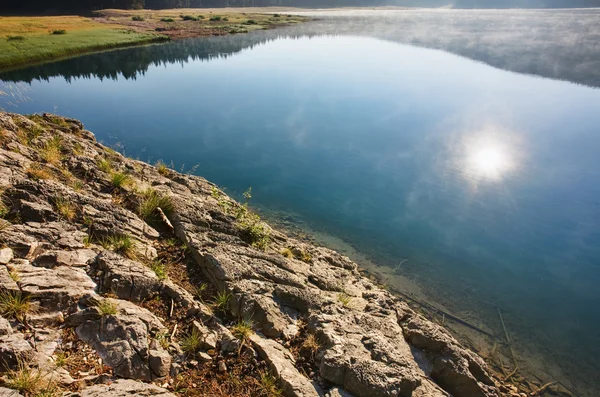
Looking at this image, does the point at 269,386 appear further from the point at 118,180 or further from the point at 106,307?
the point at 118,180

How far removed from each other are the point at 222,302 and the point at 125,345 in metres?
2.66

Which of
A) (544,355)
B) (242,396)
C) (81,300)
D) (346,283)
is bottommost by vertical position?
(544,355)

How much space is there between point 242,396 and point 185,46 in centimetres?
8646

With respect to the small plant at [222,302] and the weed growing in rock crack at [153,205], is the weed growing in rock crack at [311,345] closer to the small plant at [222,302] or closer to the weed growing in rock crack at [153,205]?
the small plant at [222,302]

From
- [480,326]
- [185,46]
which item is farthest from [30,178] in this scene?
[185,46]

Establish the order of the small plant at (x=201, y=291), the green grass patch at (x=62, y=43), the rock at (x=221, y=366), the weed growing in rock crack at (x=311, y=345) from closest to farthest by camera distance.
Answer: the rock at (x=221, y=366)
the weed growing in rock crack at (x=311, y=345)
the small plant at (x=201, y=291)
the green grass patch at (x=62, y=43)

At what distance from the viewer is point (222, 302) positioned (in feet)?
29.1

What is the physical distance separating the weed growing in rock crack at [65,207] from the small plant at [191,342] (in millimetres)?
4967

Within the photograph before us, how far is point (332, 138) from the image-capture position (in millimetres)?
32750

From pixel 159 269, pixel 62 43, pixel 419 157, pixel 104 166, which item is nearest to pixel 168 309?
pixel 159 269

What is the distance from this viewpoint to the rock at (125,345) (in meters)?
6.36

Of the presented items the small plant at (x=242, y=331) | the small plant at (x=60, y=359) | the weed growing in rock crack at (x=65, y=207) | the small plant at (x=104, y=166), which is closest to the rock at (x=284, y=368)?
the small plant at (x=242, y=331)

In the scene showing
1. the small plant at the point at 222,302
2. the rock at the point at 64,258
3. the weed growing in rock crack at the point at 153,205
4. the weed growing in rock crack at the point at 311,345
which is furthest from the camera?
the weed growing in rock crack at the point at 153,205

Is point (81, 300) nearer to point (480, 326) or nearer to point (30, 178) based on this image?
→ point (30, 178)
